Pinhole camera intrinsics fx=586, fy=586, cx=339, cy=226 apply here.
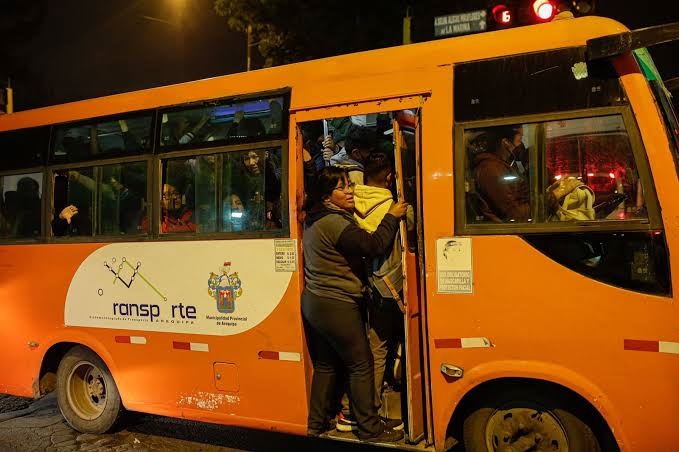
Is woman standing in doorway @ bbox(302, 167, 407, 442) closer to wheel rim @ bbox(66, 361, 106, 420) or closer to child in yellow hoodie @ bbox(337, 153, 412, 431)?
child in yellow hoodie @ bbox(337, 153, 412, 431)

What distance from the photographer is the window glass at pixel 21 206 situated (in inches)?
228

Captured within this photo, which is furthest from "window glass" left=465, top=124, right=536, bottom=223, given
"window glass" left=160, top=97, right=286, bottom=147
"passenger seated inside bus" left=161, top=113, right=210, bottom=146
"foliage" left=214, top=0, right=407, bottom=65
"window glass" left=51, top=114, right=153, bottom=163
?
"foliage" left=214, top=0, right=407, bottom=65

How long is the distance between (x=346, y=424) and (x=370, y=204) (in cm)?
165

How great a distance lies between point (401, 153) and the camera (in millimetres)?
4117

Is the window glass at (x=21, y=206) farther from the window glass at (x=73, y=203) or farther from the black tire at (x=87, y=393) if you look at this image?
the black tire at (x=87, y=393)

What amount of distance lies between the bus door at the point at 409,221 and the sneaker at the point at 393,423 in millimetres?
58

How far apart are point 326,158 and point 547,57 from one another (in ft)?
5.91

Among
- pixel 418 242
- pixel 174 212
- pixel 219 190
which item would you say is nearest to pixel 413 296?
pixel 418 242

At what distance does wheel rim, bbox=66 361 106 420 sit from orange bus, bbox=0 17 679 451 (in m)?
0.02

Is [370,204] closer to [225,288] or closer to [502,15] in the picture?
[225,288]

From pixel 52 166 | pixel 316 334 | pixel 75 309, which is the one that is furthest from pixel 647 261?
pixel 52 166

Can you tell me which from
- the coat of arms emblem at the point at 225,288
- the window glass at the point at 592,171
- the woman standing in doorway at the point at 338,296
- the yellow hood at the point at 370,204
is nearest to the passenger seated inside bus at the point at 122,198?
the coat of arms emblem at the point at 225,288

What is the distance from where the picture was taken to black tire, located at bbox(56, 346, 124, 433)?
5.50m

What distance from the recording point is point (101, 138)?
5395mm
